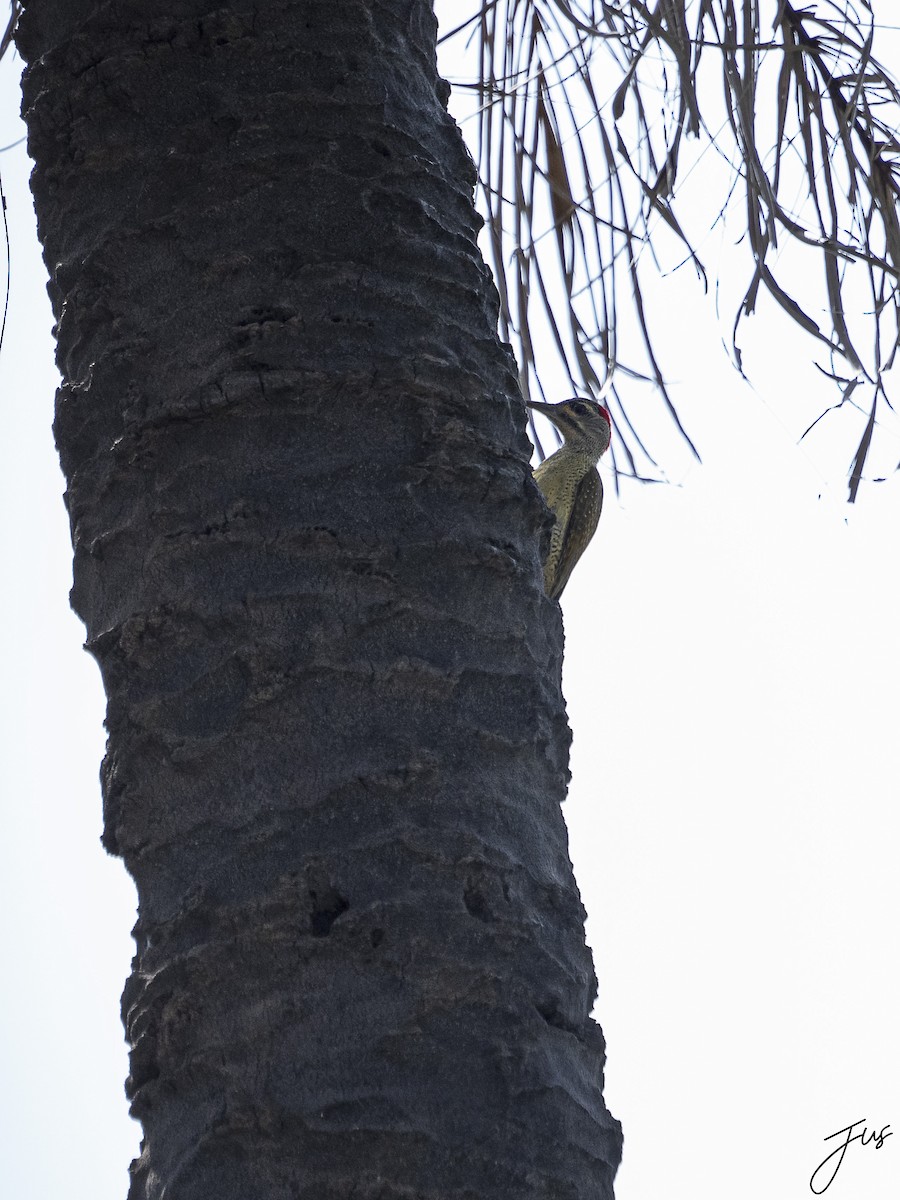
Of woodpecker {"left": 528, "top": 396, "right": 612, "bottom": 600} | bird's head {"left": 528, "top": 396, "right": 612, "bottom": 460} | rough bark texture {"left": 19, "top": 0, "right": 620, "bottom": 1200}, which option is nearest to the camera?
rough bark texture {"left": 19, "top": 0, "right": 620, "bottom": 1200}

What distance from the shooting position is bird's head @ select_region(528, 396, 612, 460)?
22.2 ft

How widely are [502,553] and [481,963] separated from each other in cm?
46

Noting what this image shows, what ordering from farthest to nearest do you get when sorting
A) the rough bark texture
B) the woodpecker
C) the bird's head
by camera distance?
the bird's head → the woodpecker → the rough bark texture

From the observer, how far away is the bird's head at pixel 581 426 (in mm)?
6781

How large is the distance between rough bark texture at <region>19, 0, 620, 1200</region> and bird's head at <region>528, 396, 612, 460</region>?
15.9 ft

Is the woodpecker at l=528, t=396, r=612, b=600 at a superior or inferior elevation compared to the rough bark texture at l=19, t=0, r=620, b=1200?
superior

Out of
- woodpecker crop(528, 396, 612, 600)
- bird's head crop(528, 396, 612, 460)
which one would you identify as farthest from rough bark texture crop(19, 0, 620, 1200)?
bird's head crop(528, 396, 612, 460)

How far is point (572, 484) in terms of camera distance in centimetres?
656

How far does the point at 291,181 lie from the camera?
1755 millimetres

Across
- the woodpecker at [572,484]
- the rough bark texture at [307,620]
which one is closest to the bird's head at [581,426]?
the woodpecker at [572,484]

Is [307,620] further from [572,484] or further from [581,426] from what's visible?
[581,426]

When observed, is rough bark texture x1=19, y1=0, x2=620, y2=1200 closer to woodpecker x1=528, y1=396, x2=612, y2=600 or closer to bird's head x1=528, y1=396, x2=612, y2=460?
woodpecker x1=528, y1=396, x2=612, y2=600

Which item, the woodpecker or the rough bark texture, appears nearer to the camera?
the rough bark texture

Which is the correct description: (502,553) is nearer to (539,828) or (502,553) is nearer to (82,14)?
(539,828)
